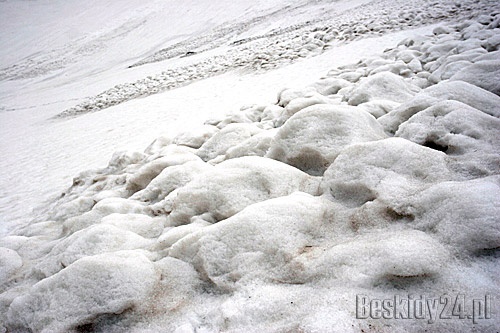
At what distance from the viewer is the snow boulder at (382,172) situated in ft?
4.59

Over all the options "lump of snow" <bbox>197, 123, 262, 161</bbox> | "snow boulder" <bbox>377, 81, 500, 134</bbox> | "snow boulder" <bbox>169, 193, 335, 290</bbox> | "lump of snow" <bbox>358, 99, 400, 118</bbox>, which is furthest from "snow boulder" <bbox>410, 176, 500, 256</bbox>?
"lump of snow" <bbox>197, 123, 262, 161</bbox>

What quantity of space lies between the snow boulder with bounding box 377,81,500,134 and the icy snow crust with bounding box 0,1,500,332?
0.5 inches

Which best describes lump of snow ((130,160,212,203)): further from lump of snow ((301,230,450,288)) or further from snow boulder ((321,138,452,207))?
lump of snow ((301,230,450,288))

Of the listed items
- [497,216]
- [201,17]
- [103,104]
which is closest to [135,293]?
[497,216]

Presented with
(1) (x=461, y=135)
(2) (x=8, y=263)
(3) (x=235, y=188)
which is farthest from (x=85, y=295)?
(1) (x=461, y=135)

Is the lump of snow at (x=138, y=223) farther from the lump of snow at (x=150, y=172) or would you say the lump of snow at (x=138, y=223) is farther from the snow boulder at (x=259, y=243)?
the lump of snow at (x=150, y=172)

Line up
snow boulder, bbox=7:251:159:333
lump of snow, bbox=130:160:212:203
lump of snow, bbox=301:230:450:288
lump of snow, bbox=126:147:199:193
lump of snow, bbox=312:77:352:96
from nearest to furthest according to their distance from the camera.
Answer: lump of snow, bbox=301:230:450:288 → snow boulder, bbox=7:251:159:333 → lump of snow, bbox=130:160:212:203 → lump of snow, bbox=126:147:199:193 → lump of snow, bbox=312:77:352:96

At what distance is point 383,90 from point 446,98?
906mm

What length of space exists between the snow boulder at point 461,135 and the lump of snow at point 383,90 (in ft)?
3.27

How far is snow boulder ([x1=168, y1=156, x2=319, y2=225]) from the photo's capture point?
1.62 m

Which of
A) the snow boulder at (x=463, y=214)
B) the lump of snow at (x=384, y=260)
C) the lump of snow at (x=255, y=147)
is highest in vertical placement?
the lump of snow at (x=255, y=147)

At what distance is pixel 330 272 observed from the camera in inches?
44.6

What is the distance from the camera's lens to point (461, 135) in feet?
5.40

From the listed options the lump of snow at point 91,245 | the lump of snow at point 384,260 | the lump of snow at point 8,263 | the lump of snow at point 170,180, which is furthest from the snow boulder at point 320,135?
the lump of snow at point 8,263
